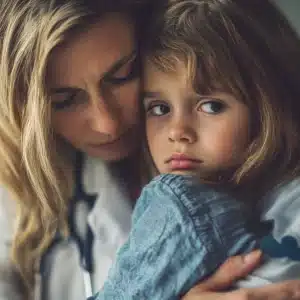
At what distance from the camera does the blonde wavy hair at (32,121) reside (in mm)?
704

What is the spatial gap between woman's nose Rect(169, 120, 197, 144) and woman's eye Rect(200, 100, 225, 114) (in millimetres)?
28

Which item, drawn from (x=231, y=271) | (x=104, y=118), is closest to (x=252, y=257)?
(x=231, y=271)

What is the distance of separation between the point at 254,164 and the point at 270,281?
154 mm

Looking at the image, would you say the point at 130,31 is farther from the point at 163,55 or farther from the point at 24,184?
the point at 24,184

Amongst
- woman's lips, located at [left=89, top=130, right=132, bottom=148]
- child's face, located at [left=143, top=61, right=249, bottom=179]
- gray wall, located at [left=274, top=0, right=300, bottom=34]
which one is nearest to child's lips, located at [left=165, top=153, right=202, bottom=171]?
child's face, located at [left=143, top=61, right=249, bottom=179]

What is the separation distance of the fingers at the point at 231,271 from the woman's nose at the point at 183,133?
15cm

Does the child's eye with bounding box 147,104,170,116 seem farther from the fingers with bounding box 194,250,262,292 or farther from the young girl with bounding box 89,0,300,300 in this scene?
the fingers with bounding box 194,250,262,292

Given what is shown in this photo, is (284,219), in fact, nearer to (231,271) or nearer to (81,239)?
(231,271)

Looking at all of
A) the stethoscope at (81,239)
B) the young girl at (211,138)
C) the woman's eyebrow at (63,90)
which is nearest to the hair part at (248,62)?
the young girl at (211,138)

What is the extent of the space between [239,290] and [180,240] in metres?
0.07

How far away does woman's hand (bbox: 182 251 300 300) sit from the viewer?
0.55 meters

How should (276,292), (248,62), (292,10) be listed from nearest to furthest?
(276,292), (248,62), (292,10)

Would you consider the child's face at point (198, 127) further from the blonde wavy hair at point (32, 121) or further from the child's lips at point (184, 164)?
the blonde wavy hair at point (32, 121)

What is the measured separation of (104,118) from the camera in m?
0.74
